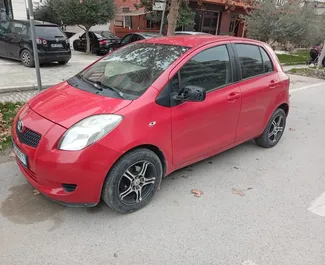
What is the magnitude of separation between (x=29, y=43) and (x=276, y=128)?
885 centimetres

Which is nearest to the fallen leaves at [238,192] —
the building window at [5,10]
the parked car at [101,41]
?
the parked car at [101,41]

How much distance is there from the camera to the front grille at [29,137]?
271 cm

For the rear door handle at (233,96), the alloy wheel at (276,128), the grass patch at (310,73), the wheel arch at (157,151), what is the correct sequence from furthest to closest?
the grass patch at (310,73) → the alloy wheel at (276,128) → the rear door handle at (233,96) → the wheel arch at (157,151)

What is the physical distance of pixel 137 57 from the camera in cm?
359

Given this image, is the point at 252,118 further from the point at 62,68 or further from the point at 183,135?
the point at 62,68

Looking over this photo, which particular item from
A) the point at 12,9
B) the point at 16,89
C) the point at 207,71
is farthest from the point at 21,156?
the point at 12,9

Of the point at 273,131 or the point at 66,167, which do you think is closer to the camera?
the point at 66,167

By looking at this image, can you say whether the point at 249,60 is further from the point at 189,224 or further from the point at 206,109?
the point at 189,224

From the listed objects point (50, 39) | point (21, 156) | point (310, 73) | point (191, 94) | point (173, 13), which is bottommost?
point (310, 73)

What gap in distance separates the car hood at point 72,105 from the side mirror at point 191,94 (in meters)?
0.54

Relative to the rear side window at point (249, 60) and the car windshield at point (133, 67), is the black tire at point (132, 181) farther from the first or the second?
the rear side window at point (249, 60)

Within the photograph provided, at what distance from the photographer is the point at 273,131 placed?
479 cm

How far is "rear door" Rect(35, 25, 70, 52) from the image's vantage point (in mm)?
10438

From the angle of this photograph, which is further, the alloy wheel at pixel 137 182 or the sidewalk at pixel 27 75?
the sidewalk at pixel 27 75
